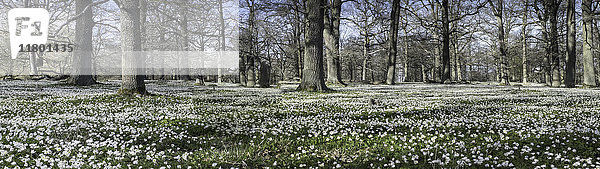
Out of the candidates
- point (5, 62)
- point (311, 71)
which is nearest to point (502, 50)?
point (311, 71)

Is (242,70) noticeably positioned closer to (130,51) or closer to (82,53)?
(82,53)

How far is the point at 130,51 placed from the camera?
10625mm

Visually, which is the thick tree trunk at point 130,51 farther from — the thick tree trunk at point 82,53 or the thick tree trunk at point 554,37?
the thick tree trunk at point 554,37

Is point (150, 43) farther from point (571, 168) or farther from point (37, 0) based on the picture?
point (571, 168)

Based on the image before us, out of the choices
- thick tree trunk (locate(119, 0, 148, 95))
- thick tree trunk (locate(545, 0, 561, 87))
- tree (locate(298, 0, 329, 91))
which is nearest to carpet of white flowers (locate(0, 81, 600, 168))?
thick tree trunk (locate(119, 0, 148, 95))

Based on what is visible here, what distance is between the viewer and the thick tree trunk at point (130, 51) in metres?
10.5

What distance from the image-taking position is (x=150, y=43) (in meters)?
36.0

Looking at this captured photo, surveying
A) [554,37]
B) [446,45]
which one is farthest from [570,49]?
[446,45]

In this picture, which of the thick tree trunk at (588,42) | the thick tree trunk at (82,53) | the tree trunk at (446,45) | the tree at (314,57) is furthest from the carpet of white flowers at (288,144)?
the tree trunk at (446,45)

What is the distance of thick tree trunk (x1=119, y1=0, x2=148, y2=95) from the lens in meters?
10.5

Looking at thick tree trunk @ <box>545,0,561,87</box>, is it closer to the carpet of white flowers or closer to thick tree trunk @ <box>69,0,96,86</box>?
the carpet of white flowers

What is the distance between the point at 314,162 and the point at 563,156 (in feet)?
8.85

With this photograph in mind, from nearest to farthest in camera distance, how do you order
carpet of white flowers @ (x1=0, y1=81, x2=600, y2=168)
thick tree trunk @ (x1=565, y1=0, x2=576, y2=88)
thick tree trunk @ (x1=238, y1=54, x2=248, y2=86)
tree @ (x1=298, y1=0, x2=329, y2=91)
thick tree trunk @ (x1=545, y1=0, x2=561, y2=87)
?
carpet of white flowers @ (x1=0, y1=81, x2=600, y2=168), tree @ (x1=298, y1=0, x2=329, y2=91), thick tree trunk @ (x1=565, y1=0, x2=576, y2=88), thick tree trunk @ (x1=545, y1=0, x2=561, y2=87), thick tree trunk @ (x1=238, y1=54, x2=248, y2=86)

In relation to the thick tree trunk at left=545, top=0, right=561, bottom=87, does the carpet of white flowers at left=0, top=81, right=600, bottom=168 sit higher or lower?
lower
